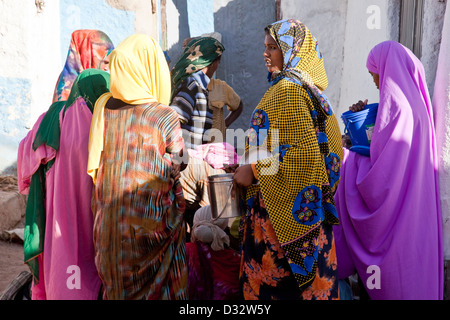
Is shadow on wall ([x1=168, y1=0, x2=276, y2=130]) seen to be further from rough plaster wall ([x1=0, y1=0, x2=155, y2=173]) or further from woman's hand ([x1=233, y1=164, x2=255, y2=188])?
woman's hand ([x1=233, y1=164, x2=255, y2=188])

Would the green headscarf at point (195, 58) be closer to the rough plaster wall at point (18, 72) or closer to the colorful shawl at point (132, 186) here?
the colorful shawl at point (132, 186)

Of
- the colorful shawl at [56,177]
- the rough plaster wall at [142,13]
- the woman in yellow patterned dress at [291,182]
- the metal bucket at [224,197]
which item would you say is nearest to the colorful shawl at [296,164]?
the woman in yellow patterned dress at [291,182]

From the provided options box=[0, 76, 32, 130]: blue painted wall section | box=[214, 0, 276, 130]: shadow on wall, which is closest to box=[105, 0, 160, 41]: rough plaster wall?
box=[214, 0, 276, 130]: shadow on wall

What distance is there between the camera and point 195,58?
460 centimetres

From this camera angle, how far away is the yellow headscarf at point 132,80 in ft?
8.74

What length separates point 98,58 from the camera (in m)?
3.71

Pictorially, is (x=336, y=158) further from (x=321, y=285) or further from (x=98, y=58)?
(x=98, y=58)

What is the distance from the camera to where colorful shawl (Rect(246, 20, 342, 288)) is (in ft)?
7.31

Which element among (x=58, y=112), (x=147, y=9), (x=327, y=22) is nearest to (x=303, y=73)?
(x=58, y=112)

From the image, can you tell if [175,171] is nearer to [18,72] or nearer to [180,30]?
[18,72]

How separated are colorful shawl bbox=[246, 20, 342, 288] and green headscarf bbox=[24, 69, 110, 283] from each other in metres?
1.17

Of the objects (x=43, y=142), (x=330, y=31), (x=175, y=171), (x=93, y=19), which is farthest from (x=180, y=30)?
(x=175, y=171)

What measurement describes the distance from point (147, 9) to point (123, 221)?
5.00 m

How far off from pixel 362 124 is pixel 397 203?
2.13 ft
